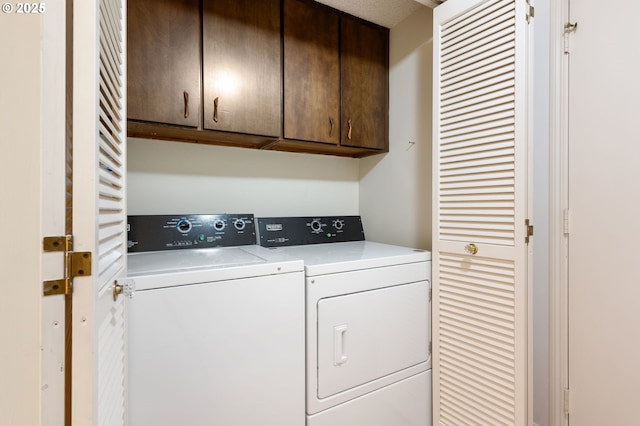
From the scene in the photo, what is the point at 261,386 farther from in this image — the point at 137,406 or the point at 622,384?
the point at 622,384

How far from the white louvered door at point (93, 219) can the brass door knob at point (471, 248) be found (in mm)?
1410

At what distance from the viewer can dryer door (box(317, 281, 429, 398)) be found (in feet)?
4.50

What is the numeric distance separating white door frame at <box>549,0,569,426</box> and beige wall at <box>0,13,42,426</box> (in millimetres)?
1950

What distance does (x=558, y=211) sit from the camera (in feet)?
5.12

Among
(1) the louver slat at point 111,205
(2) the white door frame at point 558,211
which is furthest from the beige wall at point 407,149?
(1) the louver slat at point 111,205

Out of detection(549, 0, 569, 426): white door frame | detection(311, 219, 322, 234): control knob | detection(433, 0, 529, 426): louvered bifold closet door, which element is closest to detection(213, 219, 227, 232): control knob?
detection(311, 219, 322, 234): control knob

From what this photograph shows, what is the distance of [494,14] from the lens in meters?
1.39

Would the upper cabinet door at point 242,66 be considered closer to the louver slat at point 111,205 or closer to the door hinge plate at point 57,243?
the louver slat at point 111,205

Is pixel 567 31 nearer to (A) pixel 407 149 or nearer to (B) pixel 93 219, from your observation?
(A) pixel 407 149

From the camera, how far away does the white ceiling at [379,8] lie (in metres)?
1.85

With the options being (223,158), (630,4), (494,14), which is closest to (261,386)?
(223,158)

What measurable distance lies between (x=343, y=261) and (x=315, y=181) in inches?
36.1

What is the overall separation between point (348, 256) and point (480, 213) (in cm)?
65

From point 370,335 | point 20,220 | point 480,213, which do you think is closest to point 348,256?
point 370,335
